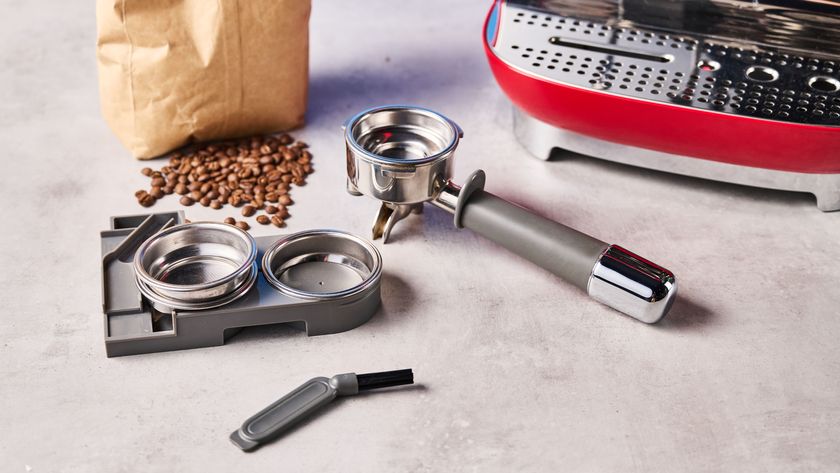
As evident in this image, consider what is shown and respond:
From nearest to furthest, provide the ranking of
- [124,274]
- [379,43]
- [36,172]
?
[124,274] → [36,172] → [379,43]

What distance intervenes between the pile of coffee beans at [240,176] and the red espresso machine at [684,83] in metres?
0.32

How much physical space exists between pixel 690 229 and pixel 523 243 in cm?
27

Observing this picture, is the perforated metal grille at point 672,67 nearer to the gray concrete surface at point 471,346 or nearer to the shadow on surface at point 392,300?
the gray concrete surface at point 471,346

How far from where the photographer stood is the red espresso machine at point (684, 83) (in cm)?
111

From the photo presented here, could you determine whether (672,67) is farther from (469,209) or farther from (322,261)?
(322,261)

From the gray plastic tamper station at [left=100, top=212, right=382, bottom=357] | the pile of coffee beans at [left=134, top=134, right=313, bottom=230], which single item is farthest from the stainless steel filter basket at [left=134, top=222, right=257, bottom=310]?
the pile of coffee beans at [left=134, top=134, right=313, bottom=230]

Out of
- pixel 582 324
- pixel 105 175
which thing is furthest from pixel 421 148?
pixel 105 175

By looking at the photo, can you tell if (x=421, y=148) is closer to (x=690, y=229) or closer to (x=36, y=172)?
(x=690, y=229)

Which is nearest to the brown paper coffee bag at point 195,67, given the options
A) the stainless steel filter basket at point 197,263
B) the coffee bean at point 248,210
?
the coffee bean at point 248,210

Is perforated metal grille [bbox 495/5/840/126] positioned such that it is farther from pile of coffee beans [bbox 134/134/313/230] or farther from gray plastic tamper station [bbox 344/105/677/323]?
pile of coffee beans [bbox 134/134/313/230]

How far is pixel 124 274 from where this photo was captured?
3.21ft

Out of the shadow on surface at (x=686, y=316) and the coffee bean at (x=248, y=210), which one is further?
the coffee bean at (x=248, y=210)

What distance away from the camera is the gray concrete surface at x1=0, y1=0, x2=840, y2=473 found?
2.74ft

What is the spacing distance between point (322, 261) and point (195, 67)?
1.12ft
